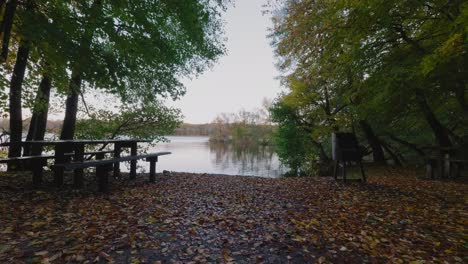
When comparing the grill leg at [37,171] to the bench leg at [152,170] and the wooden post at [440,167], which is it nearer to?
the bench leg at [152,170]

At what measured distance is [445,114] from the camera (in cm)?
1210

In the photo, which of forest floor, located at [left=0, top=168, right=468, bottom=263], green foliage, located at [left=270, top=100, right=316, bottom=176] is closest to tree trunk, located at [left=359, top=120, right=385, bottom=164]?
green foliage, located at [left=270, top=100, right=316, bottom=176]

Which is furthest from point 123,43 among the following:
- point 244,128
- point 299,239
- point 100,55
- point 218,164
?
point 244,128

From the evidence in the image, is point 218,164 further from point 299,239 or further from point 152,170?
point 299,239

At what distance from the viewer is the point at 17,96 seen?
26.2 ft

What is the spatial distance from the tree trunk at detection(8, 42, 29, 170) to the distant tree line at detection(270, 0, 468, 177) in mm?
8694

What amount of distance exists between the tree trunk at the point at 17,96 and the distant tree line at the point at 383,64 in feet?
28.5

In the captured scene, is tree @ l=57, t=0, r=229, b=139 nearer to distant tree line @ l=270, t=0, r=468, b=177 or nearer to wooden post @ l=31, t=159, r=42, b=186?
wooden post @ l=31, t=159, r=42, b=186

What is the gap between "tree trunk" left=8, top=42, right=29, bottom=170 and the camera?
7.95m

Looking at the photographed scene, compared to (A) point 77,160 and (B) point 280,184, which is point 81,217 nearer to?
(A) point 77,160

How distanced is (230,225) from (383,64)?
6393 mm

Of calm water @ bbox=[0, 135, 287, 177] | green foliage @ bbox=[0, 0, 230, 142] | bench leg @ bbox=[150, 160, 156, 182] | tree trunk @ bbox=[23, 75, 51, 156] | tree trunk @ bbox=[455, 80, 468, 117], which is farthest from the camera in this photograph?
calm water @ bbox=[0, 135, 287, 177]

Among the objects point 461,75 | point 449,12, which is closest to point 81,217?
point 449,12

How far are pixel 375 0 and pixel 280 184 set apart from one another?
206 inches
